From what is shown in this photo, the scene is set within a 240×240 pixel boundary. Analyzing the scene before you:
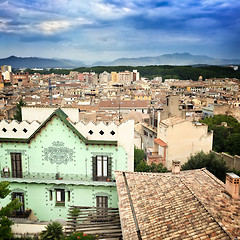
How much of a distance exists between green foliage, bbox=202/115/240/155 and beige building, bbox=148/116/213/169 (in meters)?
8.36

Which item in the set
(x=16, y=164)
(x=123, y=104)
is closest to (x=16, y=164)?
(x=16, y=164)

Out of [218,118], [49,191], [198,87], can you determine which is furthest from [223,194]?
[198,87]

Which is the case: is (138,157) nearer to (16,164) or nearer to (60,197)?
(60,197)

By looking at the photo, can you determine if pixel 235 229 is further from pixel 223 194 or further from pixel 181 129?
pixel 181 129

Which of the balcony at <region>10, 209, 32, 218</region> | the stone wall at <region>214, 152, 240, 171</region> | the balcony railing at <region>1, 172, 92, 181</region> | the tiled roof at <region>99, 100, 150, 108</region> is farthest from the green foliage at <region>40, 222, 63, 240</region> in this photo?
the tiled roof at <region>99, 100, 150, 108</region>

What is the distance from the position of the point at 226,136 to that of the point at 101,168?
26751 mm

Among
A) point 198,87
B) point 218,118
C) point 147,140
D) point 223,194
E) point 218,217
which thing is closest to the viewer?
point 218,217

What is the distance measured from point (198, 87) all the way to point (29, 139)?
138536mm

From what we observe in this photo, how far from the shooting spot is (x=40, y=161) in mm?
16312

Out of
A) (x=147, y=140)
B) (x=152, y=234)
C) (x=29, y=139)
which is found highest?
(x=29, y=139)

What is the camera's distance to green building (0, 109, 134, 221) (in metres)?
15.9

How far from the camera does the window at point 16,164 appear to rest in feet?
53.6

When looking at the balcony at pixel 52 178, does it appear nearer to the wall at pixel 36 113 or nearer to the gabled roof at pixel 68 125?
the gabled roof at pixel 68 125

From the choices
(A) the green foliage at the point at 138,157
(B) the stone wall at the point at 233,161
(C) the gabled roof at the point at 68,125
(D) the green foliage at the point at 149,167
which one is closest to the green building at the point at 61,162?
(C) the gabled roof at the point at 68,125
